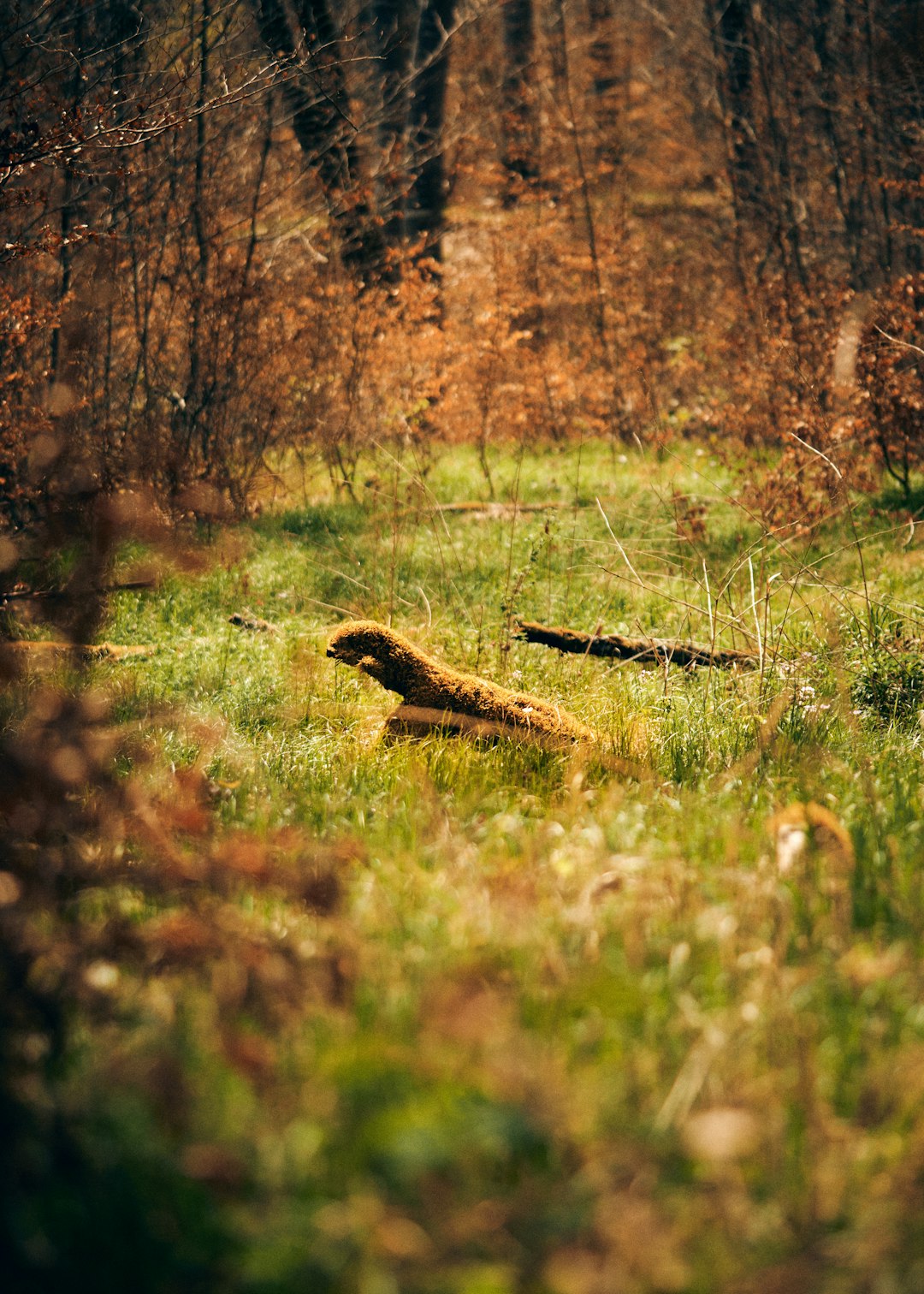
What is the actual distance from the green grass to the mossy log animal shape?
148mm

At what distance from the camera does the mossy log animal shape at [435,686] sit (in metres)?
4.54

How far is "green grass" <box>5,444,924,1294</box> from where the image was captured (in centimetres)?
180

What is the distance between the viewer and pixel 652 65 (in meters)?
24.0

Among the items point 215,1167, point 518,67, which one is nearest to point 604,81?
point 518,67

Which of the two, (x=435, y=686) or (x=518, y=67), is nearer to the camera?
(x=435, y=686)

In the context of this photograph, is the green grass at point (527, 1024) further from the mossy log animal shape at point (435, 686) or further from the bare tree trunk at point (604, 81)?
the bare tree trunk at point (604, 81)

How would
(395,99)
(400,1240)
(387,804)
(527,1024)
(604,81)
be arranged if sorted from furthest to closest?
(604,81)
(395,99)
(387,804)
(527,1024)
(400,1240)

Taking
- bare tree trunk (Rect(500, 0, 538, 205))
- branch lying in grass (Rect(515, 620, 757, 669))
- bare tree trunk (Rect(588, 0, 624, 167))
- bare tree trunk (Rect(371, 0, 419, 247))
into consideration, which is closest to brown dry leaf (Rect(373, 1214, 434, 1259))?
branch lying in grass (Rect(515, 620, 757, 669))

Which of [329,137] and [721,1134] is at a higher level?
[329,137]

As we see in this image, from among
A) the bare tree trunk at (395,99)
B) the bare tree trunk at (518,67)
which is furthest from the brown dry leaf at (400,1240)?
the bare tree trunk at (518,67)

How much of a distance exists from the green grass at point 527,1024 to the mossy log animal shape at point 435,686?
0.15 meters

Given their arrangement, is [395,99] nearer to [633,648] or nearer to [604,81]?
[604,81]

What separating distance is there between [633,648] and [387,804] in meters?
2.16

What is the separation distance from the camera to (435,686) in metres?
4.64
